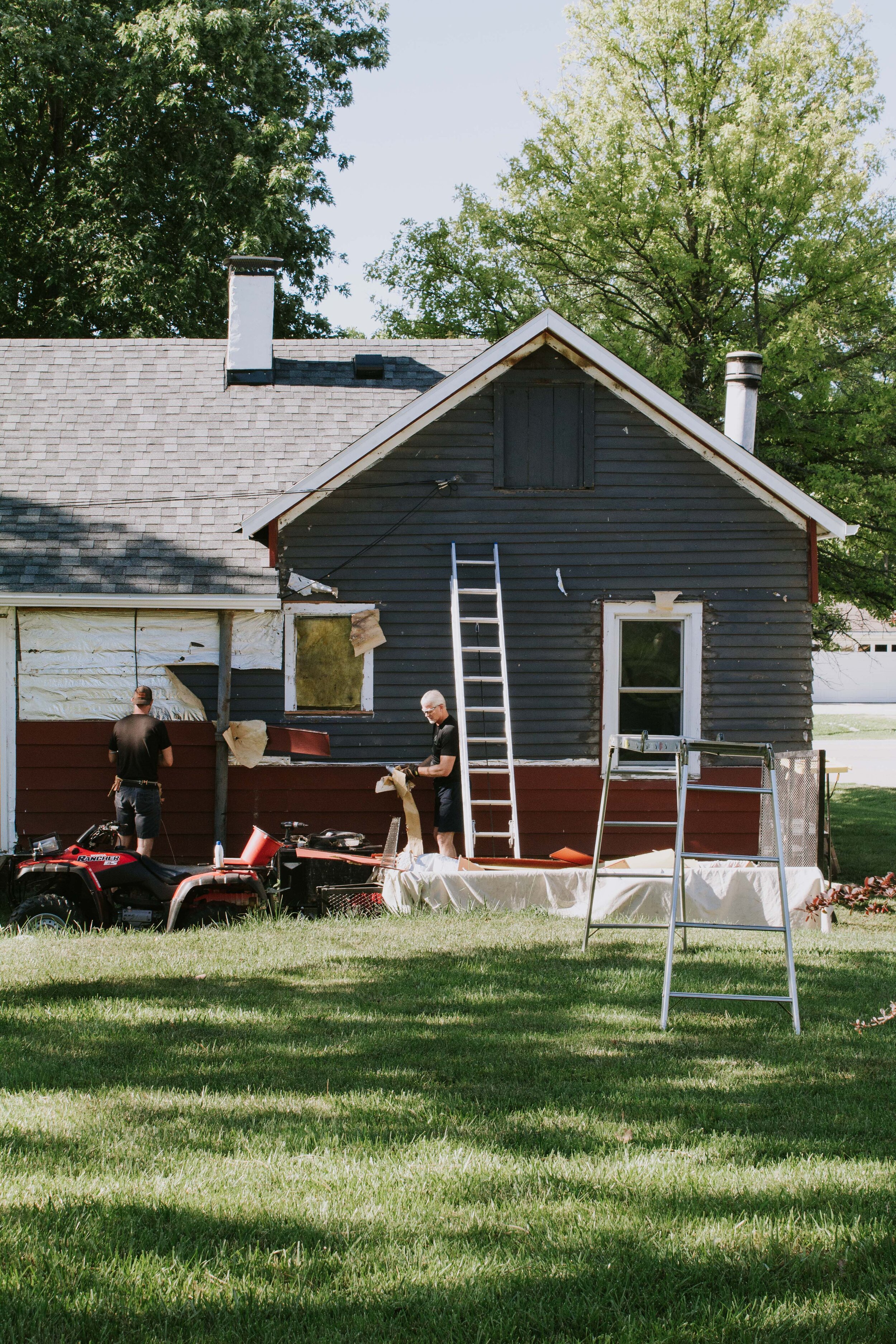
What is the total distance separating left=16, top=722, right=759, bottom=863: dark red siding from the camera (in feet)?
41.1

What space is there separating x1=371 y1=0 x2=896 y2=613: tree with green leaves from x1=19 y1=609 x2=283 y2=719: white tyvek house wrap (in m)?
9.68

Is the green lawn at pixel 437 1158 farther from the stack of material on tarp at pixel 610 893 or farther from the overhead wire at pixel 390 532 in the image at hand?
the overhead wire at pixel 390 532

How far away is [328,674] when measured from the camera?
41.7 feet

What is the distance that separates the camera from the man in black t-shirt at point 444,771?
11594 mm

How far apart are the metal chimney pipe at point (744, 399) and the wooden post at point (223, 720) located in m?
6.39

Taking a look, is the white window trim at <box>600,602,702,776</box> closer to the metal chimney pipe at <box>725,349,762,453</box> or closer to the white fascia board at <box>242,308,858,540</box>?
the white fascia board at <box>242,308,858,540</box>

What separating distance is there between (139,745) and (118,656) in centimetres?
159

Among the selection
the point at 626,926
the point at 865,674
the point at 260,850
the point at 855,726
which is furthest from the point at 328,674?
the point at 865,674

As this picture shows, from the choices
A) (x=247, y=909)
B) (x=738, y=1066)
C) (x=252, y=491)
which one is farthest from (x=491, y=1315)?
(x=252, y=491)

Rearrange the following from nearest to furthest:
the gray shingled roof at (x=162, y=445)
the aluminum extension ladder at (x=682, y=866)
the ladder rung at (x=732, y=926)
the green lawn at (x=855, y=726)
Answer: the aluminum extension ladder at (x=682, y=866) < the ladder rung at (x=732, y=926) < the gray shingled roof at (x=162, y=445) < the green lawn at (x=855, y=726)

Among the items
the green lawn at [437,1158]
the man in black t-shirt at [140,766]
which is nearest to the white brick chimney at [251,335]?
the man in black t-shirt at [140,766]

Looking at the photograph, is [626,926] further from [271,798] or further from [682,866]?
[271,798]

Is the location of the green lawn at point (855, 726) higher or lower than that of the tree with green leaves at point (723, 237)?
lower

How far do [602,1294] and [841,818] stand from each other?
18.0 meters
